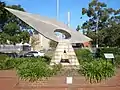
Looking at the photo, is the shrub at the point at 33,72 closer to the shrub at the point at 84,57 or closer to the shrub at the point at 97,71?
the shrub at the point at 97,71

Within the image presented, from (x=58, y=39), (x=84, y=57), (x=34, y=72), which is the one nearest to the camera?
(x=34, y=72)

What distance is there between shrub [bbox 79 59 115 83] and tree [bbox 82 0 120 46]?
136ft

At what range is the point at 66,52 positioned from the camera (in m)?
20.0

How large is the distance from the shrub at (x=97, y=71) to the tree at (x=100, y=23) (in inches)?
1633

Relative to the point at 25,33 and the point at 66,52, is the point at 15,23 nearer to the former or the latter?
the point at 25,33

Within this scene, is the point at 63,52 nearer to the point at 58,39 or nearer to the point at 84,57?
the point at 58,39

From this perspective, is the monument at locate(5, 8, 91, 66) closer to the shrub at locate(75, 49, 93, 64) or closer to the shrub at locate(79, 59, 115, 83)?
the shrub at locate(75, 49, 93, 64)

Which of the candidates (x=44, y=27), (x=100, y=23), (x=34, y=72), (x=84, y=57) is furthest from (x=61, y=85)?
(x=100, y=23)

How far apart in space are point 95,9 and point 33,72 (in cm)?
4546

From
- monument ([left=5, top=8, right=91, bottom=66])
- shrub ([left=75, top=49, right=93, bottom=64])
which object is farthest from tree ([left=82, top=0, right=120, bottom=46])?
monument ([left=5, top=8, right=91, bottom=66])

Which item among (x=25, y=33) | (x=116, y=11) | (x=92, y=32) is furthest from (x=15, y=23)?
(x=116, y=11)

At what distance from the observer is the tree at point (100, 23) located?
2157 inches

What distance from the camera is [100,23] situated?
5822cm

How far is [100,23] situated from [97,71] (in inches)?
1825
